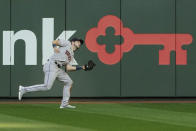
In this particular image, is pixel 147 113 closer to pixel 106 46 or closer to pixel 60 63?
pixel 60 63

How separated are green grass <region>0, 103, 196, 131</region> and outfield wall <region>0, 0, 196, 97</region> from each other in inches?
64.3

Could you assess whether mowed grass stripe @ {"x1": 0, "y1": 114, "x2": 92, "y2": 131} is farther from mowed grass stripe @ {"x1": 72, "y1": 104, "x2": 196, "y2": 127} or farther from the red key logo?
the red key logo

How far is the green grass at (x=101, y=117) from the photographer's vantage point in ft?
36.8

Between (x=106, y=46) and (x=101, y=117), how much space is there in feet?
17.9

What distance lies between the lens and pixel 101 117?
1305 centimetres

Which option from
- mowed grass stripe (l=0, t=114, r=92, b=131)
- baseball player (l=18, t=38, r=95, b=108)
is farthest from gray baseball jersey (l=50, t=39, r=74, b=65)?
mowed grass stripe (l=0, t=114, r=92, b=131)

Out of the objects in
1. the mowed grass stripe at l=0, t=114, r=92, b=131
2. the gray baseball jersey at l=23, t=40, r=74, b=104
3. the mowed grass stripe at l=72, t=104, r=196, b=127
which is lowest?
the mowed grass stripe at l=0, t=114, r=92, b=131

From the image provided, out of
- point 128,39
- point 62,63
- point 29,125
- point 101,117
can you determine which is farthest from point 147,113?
point 128,39

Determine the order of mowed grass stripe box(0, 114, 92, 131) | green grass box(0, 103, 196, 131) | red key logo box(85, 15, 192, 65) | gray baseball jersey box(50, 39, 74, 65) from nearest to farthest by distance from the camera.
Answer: mowed grass stripe box(0, 114, 92, 131)
green grass box(0, 103, 196, 131)
gray baseball jersey box(50, 39, 74, 65)
red key logo box(85, 15, 192, 65)

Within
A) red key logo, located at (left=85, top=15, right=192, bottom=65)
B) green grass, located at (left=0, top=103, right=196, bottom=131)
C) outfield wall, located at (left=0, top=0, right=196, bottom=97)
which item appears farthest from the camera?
red key logo, located at (left=85, top=15, right=192, bottom=65)

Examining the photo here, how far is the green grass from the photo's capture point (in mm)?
11219

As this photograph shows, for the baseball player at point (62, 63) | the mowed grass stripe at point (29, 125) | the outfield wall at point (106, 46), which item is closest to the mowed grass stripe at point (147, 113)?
the baseball player at point (62, 63)

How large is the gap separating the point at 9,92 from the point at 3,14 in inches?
89.9

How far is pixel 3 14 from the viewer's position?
17953 mm
